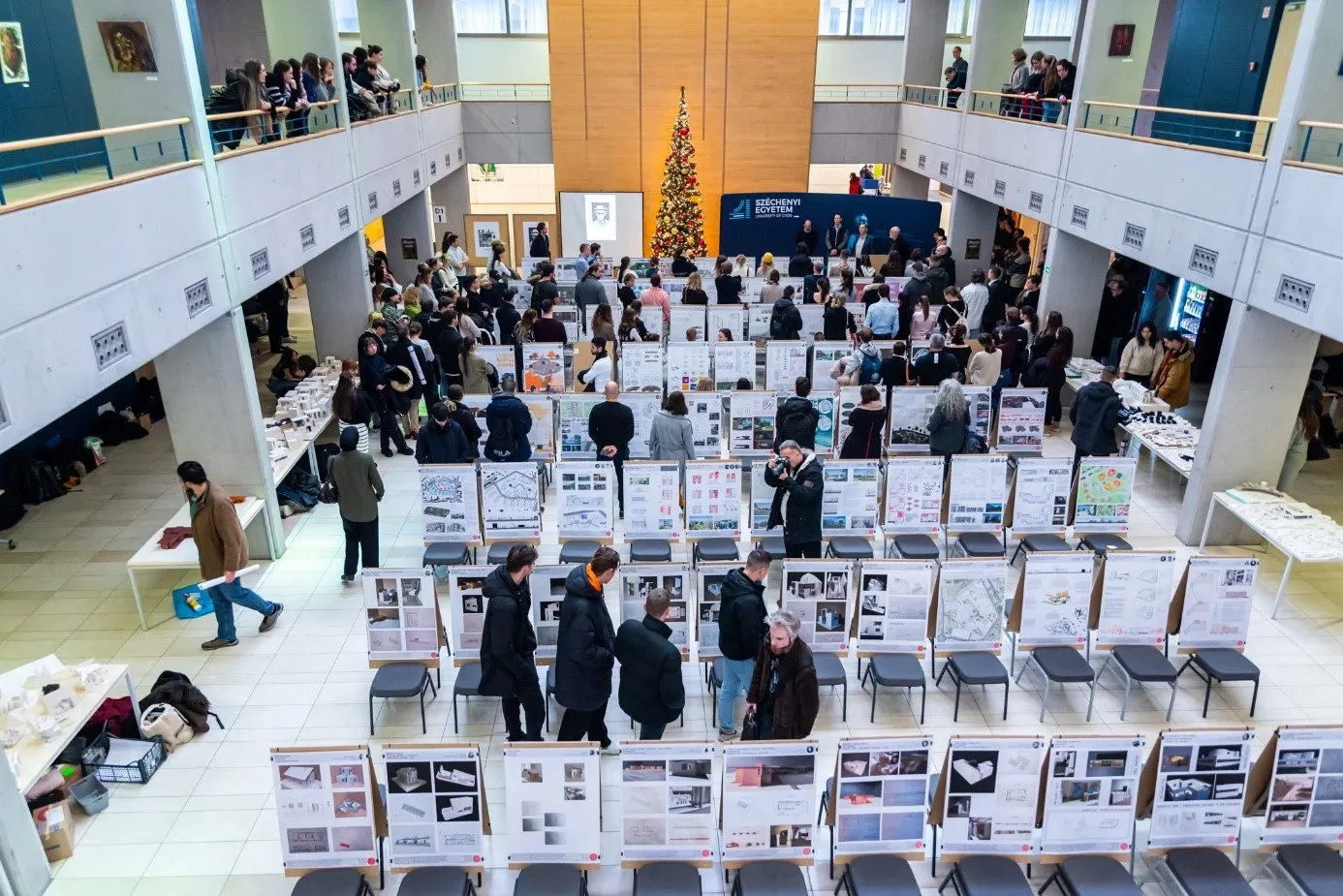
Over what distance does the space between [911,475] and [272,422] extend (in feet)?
25.4

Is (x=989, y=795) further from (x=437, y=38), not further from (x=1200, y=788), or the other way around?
(x=437, y=38)

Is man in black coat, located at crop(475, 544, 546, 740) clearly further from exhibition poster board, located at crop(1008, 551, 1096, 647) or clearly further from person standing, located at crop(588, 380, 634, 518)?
exhibition poster board, located at crop(1008, 551, 1096, 647)

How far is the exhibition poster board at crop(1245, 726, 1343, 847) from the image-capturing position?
17.2 feet

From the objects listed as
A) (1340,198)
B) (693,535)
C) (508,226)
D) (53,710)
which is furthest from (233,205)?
(508,226)

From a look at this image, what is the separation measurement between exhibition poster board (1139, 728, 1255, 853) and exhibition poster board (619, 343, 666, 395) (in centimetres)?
769

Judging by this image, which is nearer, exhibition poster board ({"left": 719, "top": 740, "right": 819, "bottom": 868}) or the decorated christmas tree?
exhibition poster board ({"left": 719, "top": 740, "right": 819, "bottom": 868})

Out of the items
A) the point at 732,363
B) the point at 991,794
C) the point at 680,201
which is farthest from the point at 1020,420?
the point at 680,201

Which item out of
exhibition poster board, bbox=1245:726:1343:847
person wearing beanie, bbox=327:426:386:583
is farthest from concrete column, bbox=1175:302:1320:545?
person wearing beanie, bbox=327:426:386:583

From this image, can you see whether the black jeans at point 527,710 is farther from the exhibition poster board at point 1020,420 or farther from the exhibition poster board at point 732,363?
the exhibition poster board at point 1020,420

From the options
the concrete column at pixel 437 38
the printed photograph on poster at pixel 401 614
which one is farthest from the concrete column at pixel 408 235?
the printed photograph on poster at pixel 401 614

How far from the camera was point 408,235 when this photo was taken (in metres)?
19.2

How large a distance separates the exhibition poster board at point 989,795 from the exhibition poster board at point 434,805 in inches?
105

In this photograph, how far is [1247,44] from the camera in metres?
13.0

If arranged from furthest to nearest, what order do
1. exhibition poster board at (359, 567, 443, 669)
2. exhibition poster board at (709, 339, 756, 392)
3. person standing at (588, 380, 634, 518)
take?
exhibition poster board at (709, 339, 756, 392) → person standing at (588, 380, 634, 518) → exhibition poster board at (359, 567, 443, 669)
